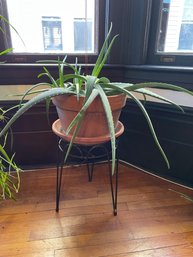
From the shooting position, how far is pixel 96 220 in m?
1.07

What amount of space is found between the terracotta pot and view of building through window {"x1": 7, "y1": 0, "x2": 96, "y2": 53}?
679 millimetres

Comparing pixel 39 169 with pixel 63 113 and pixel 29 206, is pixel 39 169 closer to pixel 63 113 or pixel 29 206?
pixel 29 206

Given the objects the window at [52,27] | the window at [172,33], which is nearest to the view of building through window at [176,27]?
the window at [172,33]

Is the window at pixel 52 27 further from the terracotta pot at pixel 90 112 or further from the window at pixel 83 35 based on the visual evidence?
the terracotta pot at pixel 90 112

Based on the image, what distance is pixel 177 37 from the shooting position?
129 cm

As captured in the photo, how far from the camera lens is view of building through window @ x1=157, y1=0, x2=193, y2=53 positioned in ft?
4.03

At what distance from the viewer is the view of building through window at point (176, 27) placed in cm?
123

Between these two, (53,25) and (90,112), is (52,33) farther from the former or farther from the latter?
(90,112)

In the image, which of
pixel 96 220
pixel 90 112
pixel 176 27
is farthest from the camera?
pixel 176 27

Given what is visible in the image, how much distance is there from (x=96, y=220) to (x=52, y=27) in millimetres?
1186

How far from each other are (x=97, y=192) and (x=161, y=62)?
0.91 metres

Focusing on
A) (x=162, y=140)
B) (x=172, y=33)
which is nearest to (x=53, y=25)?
→ (x=172, y=33)

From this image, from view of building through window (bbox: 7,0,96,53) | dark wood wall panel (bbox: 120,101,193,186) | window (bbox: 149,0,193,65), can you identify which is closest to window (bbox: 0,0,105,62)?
view of building through window (bbox: 7,0,96,53)

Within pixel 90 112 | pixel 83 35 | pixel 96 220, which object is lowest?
pixel 96 220
